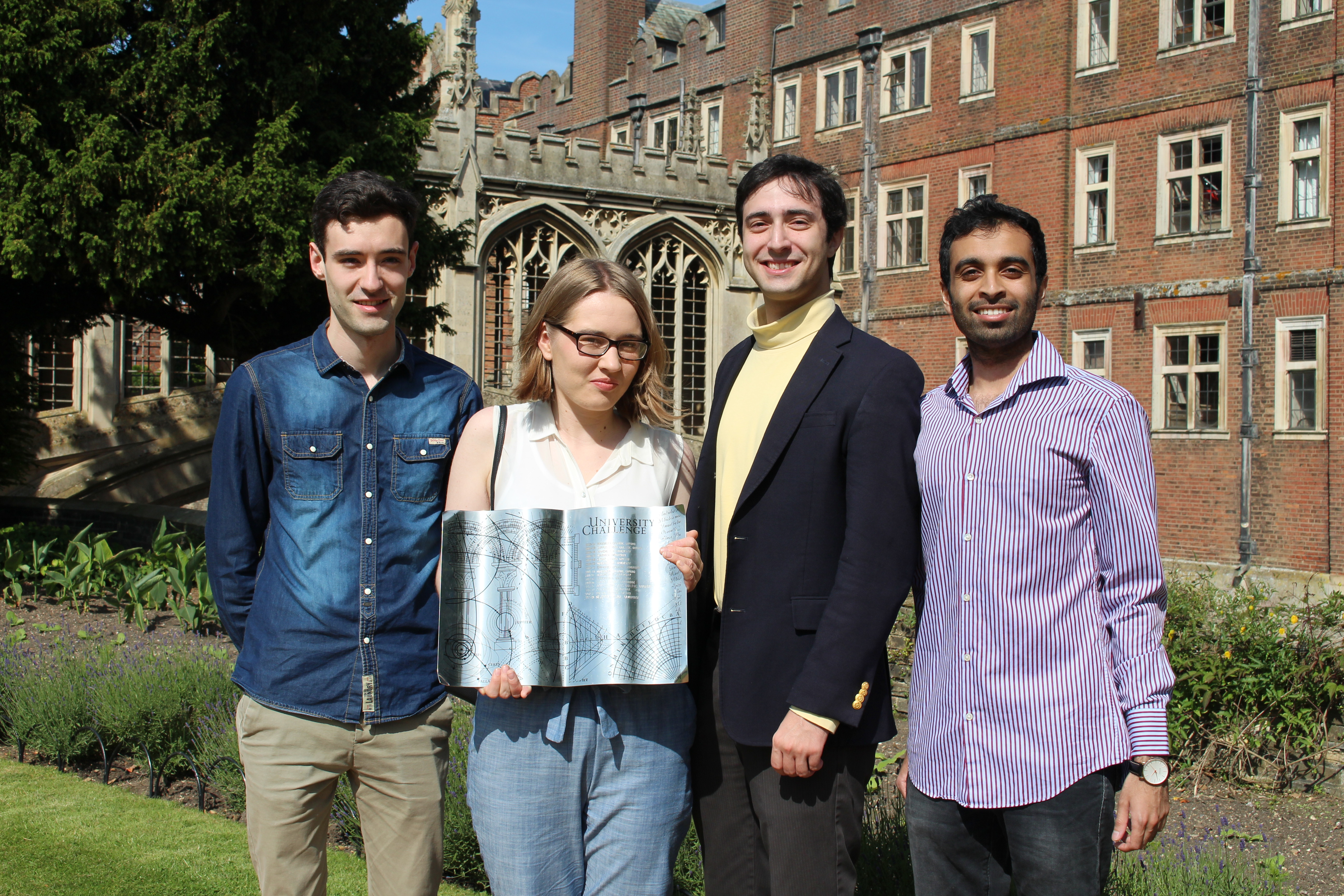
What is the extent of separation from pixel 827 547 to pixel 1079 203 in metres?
20.4

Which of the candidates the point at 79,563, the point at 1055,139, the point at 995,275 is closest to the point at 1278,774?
the point at 995,275

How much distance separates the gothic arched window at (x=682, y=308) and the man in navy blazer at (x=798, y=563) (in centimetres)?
1798

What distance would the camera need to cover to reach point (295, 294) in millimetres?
9695

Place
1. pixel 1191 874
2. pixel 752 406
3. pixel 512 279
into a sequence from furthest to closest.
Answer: pixel 512 279
pixel 1191 874
pixel 752 406

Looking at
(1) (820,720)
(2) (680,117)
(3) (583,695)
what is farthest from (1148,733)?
(2) (680,117)

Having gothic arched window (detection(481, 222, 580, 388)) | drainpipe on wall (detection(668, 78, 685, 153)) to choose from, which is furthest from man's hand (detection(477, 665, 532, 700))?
drainpipe on wall (detection(668, 78, 685, 153))

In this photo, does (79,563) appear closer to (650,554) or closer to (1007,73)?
(650,554)

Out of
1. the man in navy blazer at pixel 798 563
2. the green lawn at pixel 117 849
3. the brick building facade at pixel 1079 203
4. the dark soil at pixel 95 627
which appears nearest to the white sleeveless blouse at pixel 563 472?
the man in navy blazer at pixel 798 563

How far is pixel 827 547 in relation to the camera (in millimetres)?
2223

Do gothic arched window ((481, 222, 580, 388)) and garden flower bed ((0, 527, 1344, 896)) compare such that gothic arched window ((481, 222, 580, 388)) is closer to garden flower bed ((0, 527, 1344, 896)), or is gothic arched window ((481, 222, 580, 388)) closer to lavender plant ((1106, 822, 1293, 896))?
garden flower bed ((0, 527, 1344, 896))

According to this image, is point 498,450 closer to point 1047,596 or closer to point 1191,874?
point 1047,596

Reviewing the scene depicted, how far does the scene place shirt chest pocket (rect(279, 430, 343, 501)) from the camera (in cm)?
254

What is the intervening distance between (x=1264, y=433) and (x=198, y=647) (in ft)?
55.6

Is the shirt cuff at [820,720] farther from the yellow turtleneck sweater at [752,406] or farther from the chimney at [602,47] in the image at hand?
the chimney at [602,47]
